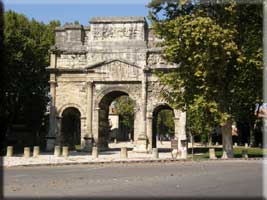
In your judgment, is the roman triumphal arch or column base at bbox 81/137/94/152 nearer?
column base at bbox 81/137/94/152

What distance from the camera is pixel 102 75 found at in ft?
114

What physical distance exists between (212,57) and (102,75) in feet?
46.1

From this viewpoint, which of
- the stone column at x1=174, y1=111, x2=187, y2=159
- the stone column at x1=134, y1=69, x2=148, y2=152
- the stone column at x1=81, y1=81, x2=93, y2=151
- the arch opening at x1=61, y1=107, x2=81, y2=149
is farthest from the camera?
the arch opening at x1=61, y1=107, x2=81, y2=149

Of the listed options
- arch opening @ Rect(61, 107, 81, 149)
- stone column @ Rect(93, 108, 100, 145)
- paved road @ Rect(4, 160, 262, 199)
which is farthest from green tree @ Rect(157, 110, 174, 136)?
paved road @ Rect(4, 160, 262, 199)

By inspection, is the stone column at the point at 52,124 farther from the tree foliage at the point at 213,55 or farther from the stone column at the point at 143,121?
the tree foliage at the point at 213,55

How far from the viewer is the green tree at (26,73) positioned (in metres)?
35.5

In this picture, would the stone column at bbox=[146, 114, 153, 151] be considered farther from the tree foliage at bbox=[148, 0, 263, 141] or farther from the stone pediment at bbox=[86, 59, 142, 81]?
the tree foliage at bbox=[148, 0, 263, 141]

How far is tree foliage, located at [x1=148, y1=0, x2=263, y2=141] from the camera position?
2231 cm

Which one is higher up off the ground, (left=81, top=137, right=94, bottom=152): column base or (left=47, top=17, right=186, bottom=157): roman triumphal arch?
(left=47, top=17, right=186, bottom=157): roman triumphal arch

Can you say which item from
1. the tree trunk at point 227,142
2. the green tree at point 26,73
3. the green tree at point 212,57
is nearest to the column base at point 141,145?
the green tree at point 212,57

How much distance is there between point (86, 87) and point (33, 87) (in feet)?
20.3

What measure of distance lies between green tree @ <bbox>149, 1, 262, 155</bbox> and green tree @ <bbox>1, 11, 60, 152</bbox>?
14.6m

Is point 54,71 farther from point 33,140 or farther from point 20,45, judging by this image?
point 33,140

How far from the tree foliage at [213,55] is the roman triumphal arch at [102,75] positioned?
29.7 ft
